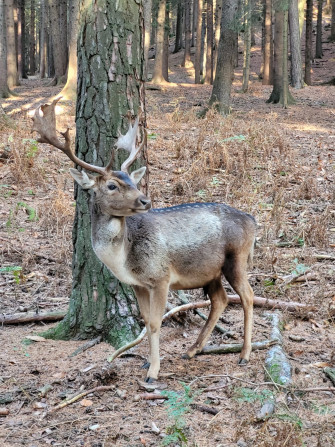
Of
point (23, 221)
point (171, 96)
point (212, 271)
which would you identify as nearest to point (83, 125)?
point (212, 271)

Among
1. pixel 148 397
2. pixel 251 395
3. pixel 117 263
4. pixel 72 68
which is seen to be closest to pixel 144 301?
Answer: pixel 117 263

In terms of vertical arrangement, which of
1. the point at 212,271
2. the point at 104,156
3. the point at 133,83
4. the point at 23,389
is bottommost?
the point at 23,389

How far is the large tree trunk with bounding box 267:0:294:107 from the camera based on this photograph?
2106 centimetres

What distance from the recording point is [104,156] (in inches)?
223

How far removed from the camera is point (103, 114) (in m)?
5.68

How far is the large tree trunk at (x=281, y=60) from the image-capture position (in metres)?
21.1

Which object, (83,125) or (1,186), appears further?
(1,186)

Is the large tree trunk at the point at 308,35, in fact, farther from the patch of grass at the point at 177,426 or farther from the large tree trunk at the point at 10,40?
the patch of grass at the point at 177,426

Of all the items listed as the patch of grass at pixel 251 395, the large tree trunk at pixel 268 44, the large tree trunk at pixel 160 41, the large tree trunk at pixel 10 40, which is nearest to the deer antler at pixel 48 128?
the patch of grass at pixel 251 395

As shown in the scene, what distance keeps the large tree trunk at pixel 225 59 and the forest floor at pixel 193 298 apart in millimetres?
1926

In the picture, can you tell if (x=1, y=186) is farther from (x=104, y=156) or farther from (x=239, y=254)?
(x=239, y=254)

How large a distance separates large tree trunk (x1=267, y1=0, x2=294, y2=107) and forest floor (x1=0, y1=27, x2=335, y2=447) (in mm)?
6420

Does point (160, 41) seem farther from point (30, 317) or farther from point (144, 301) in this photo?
point (144, 301)

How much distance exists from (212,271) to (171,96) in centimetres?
2107
